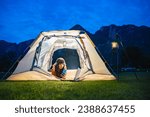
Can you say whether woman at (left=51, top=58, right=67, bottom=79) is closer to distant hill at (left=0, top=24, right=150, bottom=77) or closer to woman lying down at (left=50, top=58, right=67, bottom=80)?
woman lying down at (left=50, top=58, right=67, bottom=80)

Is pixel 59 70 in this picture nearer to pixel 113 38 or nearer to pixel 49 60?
pixel 49 60

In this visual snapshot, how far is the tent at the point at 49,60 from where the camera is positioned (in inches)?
326

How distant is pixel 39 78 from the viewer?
824 cm

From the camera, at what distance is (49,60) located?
31.4ft

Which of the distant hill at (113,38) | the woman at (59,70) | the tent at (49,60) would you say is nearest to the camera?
the tent at (49,60)

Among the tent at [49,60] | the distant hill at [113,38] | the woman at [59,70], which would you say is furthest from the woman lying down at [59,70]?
the distant hill at [113,38]

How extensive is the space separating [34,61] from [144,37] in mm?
120786

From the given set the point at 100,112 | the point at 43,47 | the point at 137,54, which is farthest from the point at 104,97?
the point at 137,54

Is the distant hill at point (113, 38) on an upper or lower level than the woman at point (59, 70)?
upper

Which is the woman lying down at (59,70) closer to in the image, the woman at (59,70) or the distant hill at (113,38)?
the woman at (59,70)

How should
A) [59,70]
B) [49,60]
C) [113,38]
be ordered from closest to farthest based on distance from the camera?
[59,70]
[49,60]
[113,38]

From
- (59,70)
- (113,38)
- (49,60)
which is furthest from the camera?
(113,38)

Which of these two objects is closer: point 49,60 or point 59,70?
point 59,70

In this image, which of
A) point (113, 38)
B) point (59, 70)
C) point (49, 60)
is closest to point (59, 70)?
point (59, 70)
